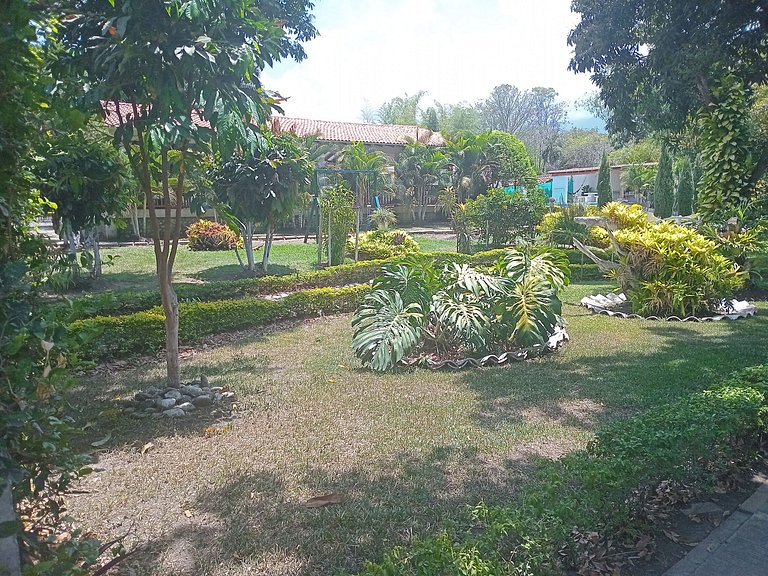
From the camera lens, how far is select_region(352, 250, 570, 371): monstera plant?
7328 mm

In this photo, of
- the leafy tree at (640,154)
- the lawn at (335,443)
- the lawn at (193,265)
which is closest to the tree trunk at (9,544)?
Answer: the lawn at (335,443)

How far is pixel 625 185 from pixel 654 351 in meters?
39.2

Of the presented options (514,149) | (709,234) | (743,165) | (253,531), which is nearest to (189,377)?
(253,531)

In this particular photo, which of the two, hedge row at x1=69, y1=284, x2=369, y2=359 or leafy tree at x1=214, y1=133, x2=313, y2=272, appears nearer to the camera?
hedge row at x1=69, y1=284, x2=369, y2=359

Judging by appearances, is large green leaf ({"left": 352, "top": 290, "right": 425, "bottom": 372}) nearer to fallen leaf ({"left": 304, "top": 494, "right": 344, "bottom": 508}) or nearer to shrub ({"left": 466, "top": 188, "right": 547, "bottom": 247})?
fallen leaf ({"left": 304, "top": 494, "right": 344, "bottom": 508})

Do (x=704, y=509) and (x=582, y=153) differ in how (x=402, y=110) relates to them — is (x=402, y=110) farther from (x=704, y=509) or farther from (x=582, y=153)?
(x=704, y=509)

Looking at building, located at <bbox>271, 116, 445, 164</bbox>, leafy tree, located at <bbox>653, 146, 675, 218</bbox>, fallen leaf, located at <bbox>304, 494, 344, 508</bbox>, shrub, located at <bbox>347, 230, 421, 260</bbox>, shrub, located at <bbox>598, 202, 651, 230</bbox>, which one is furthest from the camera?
building, located at <bbox>271, 116, 445, 164</bbox>

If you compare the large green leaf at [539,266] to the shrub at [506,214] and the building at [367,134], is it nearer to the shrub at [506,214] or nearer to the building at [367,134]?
the shrub at [506,214]

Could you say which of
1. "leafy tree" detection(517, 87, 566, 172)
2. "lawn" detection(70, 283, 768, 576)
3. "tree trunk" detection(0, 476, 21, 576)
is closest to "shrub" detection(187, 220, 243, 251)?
"lawn" detection(70, 283, 768, 576)

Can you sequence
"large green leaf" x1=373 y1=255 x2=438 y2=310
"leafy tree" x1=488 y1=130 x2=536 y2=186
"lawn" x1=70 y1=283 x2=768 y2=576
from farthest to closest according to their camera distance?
"leafy tree" x1=488 y1=130 x2=536 y2=186 < "large green leaf" x1=373 y1=255 x2=438 y2=310 < "lawn" x1=70 y1=283 x2=768 y2=576

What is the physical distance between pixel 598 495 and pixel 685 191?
29.9 m

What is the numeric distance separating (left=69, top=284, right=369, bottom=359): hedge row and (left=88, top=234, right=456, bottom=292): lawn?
14.3 feet

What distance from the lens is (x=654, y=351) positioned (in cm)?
764

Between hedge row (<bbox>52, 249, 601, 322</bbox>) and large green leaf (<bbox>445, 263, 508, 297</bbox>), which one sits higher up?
large green leaf (<bbox>445, 263, 508, 297</bbox>)
